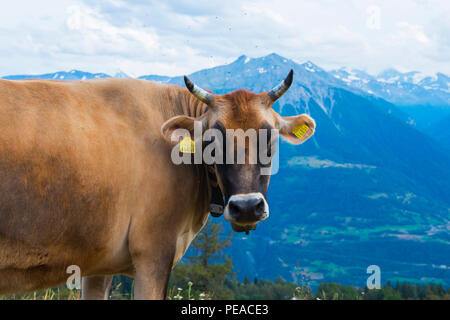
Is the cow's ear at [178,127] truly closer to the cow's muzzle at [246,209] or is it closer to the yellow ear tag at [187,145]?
the yellow ear tag at [187,145]

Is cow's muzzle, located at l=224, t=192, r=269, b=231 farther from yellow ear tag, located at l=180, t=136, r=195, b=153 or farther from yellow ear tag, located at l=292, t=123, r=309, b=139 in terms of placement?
yellow ear tag, located at l=292, t=123, r=309, b=139

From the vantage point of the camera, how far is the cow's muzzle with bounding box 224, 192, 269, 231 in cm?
550

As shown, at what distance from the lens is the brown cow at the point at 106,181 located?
16.2 ft

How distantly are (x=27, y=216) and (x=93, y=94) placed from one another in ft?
6.12

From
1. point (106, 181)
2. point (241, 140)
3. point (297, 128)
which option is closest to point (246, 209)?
point (241, 140)

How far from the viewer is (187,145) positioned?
6160 millimetres

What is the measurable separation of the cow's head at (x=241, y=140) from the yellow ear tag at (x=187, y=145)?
5.9 inches

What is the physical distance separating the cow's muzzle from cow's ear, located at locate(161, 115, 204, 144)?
1.15 metres

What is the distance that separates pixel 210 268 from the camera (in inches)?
2359

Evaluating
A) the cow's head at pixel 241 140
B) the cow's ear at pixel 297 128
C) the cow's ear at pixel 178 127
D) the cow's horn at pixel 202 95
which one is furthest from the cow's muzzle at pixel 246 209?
the cow's ear at pixel 297 128

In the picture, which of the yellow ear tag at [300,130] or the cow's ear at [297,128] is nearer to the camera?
the cow's ear at [297,128]

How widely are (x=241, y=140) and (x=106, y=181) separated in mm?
1673

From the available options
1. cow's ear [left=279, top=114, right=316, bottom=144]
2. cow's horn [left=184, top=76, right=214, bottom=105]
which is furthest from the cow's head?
cow's ear [left=279, top=114, right=316, bottom=144]
